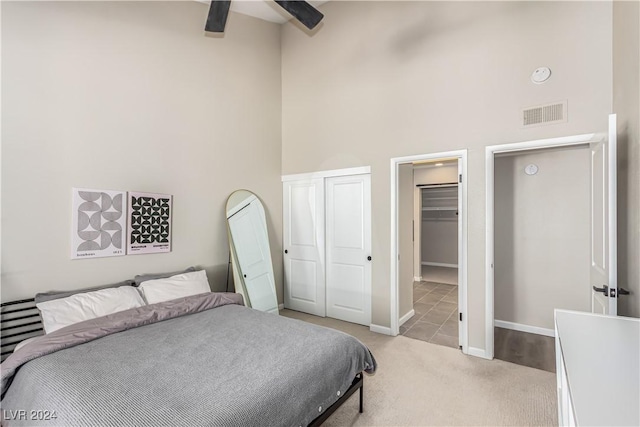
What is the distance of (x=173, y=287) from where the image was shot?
3.02m

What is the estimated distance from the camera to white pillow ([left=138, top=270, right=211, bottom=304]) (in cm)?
288

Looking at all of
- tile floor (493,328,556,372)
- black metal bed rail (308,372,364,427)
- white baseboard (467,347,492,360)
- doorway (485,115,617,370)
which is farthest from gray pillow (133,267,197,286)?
tile floor (493,328,556,372)

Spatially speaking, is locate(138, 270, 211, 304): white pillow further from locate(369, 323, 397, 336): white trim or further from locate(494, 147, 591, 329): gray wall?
locate(494, 147, 591, 329): gray wall

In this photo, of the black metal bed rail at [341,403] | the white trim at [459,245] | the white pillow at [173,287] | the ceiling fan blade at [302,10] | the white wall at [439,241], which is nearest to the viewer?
the black metal bed rail at [341,403]

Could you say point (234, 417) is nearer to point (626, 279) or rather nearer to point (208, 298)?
point (208, 298)

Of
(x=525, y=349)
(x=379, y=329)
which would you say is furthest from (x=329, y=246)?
(x=525, y=349)

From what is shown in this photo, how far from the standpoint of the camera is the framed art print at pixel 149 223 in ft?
10.2

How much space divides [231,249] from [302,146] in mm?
1841

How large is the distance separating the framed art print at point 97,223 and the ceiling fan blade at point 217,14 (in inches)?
72.6

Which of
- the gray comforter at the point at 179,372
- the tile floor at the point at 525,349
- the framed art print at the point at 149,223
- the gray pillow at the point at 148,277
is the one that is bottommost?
the tile floor at the point at 525,349

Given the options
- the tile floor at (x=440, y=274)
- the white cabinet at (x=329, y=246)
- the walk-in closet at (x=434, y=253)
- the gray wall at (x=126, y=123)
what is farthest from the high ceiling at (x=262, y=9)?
the tile floor at (x=440, y=274)

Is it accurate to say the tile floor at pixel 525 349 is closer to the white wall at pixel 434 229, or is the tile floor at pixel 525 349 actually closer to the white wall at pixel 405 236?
the white wall at pixel 405 236

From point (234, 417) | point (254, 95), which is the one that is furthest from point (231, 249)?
point (234, 417)

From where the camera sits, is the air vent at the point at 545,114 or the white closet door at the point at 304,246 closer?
the air vent at the point at 545,114
